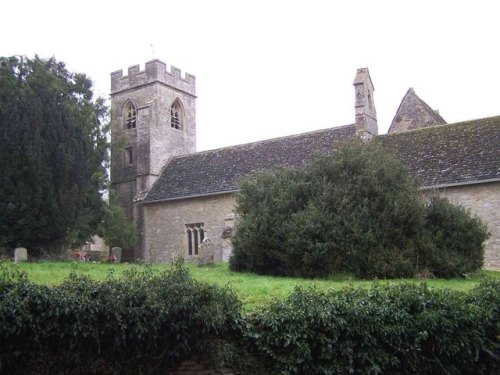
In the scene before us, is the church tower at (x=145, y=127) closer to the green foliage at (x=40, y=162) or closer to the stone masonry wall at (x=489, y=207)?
the green foliage at (x=40, y=162)

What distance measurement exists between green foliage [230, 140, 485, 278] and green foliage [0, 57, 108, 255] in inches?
330

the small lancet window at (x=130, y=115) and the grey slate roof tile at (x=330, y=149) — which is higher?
the small lancet window at (x=130, y=115)

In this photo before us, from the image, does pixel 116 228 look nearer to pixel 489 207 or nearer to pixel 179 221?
pixel 179 221

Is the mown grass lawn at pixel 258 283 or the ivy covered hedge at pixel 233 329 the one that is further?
the mown grass lawn at pixel 258 283

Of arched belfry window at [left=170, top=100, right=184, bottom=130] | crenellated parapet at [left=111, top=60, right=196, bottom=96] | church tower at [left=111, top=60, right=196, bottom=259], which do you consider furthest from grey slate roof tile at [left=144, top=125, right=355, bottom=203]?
crenellated parapet at [left=111, top=60, right=196, bottom=96]

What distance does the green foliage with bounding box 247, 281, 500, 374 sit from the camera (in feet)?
28.2

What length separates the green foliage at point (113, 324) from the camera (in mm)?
7176

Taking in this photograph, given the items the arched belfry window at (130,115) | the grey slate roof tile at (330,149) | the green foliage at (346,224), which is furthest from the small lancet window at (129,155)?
the green foliage at (346,224)

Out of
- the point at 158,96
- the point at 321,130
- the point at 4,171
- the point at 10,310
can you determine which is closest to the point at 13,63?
the point at 4,171

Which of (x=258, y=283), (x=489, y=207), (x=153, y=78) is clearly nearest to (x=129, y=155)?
(x=153, y=78)

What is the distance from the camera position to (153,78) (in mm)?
33594

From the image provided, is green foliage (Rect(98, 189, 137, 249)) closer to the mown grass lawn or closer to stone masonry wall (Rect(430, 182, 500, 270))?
the mown grass lawn

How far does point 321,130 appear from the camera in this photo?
1102 inches

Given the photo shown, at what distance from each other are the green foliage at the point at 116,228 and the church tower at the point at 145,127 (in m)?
1.43
